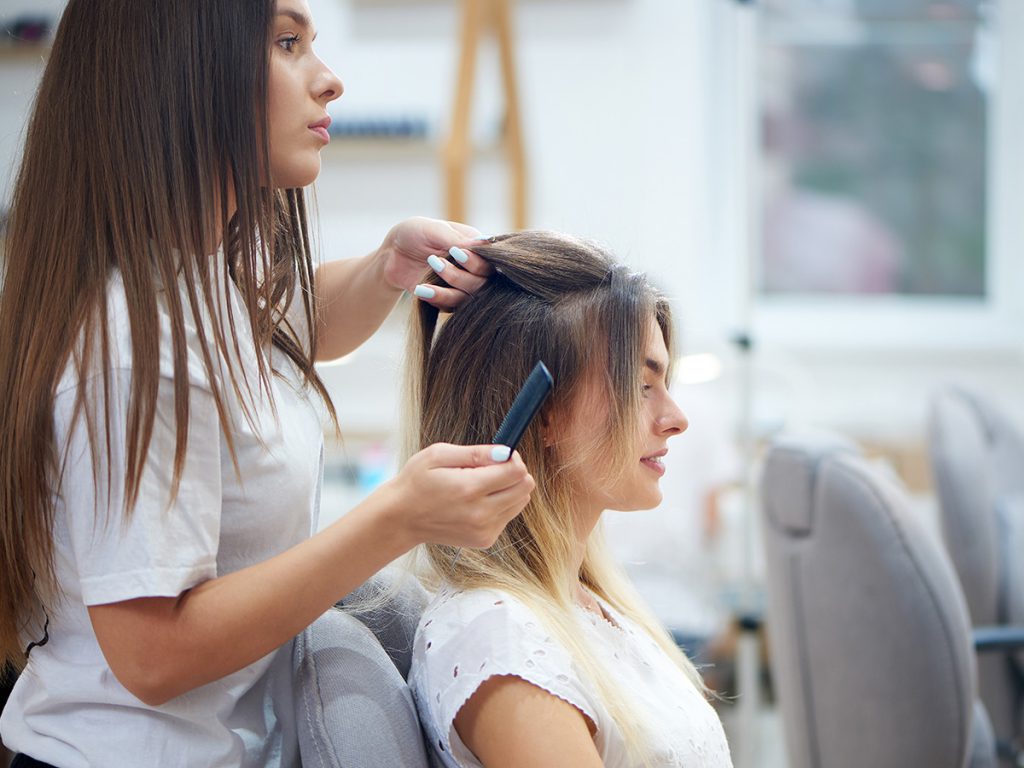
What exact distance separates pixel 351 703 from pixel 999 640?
4.26ft

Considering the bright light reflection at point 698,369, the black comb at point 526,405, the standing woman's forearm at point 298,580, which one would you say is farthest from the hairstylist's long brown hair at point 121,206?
the bright light reflection at point 698,369

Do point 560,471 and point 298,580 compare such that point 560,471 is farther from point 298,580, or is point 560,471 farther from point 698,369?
point 698,369

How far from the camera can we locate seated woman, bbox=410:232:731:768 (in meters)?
1.01

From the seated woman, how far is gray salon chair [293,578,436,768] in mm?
32

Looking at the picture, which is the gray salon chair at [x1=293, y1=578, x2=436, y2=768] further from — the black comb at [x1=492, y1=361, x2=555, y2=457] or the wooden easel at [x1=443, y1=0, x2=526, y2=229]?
the wooden easel at [x1=443, y1=0, x2=526, y2=229]

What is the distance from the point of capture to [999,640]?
5.98 ft

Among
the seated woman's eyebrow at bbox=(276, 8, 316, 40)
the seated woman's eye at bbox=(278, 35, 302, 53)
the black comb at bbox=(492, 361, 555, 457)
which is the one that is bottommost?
the black comb at bbox=(492, 361, 555, 457)

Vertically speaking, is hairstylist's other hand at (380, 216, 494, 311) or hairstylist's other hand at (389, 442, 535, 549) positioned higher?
hairstylist's other hand at (380, 216, 494, 311)

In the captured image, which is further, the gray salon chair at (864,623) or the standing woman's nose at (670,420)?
the gray salon chair at (864,623)

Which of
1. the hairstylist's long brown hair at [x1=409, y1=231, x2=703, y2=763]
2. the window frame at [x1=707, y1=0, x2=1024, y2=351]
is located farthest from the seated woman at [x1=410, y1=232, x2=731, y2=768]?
the window frame at [x1=707, y1=0, x2=1024, y2=351]

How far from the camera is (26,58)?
10.5 ft

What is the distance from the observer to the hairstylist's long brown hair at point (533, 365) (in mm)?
1089

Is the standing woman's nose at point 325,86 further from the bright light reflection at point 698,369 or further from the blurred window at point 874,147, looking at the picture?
the blurred window at point 874,147

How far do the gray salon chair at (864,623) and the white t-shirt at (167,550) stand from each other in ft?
2.85
